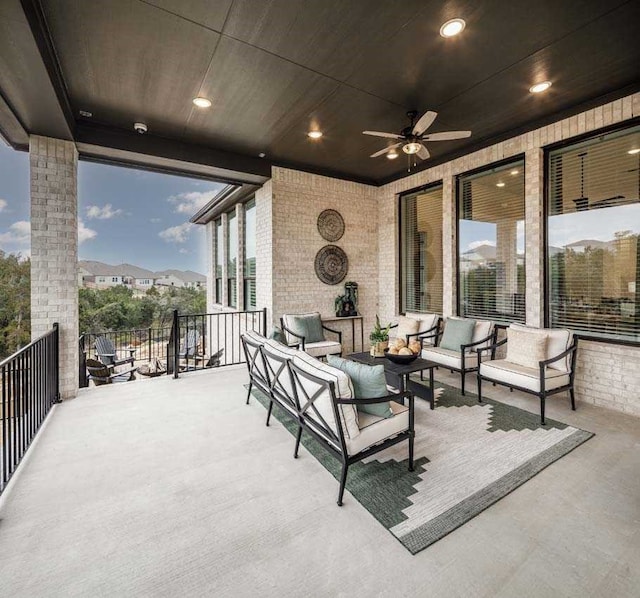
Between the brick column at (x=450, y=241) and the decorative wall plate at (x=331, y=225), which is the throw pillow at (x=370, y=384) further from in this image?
the decorative wall plate at (x=331, y=225)

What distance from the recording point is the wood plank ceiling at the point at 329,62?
7.95ft

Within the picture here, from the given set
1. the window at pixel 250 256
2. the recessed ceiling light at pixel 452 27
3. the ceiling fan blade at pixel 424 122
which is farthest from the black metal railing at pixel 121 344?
the recessed ceiling light at pixel 452 27

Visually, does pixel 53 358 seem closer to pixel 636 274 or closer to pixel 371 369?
pixel 371 369

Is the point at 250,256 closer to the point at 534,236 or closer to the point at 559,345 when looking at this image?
the point at 534,236

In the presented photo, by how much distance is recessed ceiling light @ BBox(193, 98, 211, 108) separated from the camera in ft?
11.8

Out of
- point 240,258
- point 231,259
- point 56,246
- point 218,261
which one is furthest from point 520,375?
point 218,261

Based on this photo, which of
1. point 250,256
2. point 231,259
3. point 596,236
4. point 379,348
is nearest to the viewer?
point 596,236

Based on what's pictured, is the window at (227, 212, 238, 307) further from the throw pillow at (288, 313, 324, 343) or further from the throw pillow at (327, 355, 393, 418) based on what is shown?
the throw pillow at (327, 355, 393, 418)

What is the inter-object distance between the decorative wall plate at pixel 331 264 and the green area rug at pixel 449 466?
3105mm

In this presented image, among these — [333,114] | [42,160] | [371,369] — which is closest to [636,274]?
[371,369]

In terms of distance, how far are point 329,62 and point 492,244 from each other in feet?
11.3

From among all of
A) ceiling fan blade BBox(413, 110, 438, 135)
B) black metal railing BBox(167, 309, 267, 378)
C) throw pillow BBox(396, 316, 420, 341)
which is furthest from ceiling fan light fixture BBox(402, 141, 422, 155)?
black metal railing BBox(167, 309, 267, 378)

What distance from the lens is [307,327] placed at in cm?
537

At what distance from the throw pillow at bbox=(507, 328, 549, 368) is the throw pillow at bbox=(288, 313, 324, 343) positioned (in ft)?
9.26
